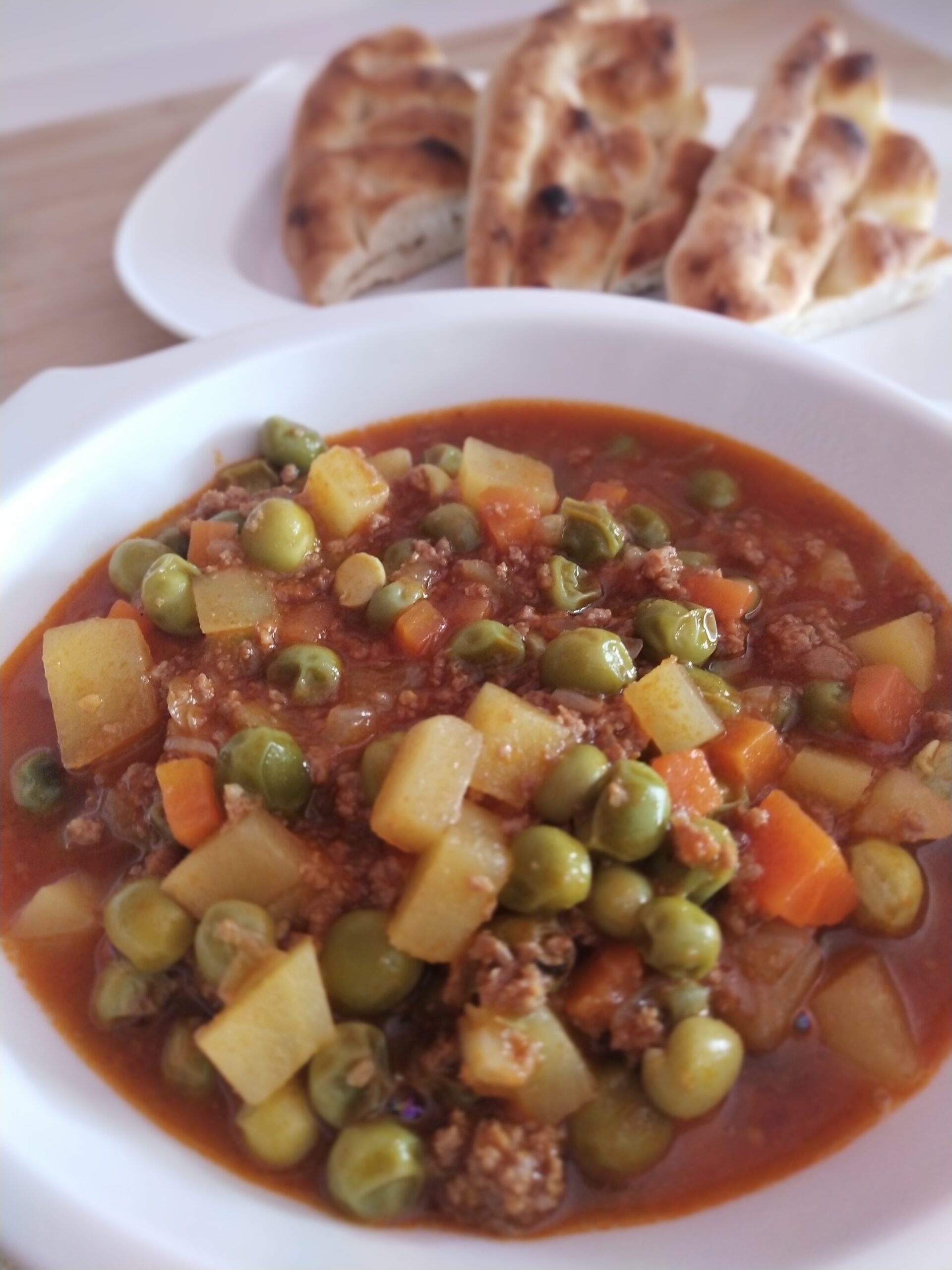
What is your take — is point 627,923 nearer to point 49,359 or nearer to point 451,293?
point 451,293

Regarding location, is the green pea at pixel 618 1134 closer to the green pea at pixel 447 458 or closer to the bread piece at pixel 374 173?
the green pea at pixel 447 458

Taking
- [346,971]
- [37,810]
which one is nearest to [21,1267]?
[346,971]

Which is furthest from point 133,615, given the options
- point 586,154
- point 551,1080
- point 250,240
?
point 586,154

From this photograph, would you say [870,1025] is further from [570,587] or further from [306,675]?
[306,675]

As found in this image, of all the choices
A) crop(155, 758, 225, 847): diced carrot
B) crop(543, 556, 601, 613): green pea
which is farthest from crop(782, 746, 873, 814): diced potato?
crop(155, 758, 225, 847): diced carrot

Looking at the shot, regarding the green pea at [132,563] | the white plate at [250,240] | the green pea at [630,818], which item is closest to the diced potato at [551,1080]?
the green pea at [630,818]

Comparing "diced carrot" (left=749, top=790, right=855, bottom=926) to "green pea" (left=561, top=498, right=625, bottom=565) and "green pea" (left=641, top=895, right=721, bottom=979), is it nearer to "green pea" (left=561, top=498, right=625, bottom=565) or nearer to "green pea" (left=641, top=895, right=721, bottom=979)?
"green pea" (left=641, top=895, right=721, bottom=979)
